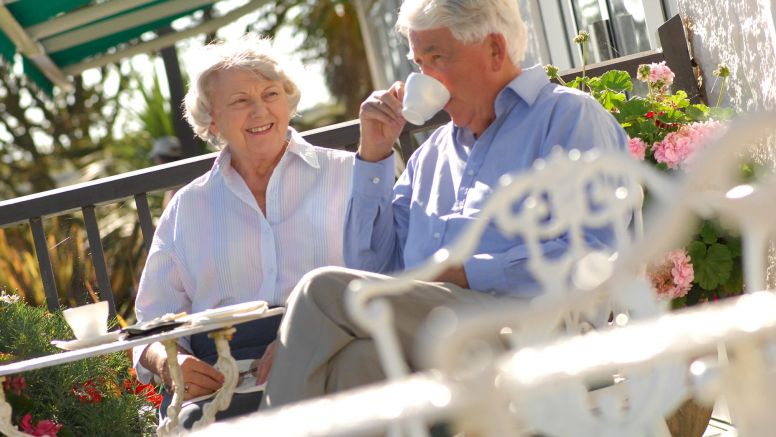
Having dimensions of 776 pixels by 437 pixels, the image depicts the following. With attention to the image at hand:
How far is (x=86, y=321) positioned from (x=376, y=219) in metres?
0.72

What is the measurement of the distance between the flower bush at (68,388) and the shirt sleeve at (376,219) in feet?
3.14

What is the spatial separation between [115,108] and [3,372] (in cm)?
1219

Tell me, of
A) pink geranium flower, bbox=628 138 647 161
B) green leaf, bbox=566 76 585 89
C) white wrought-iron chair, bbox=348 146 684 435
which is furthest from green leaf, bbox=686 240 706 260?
white wrought-iron chair, bbox=348 146 684 435

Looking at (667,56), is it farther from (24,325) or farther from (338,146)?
(24,325)

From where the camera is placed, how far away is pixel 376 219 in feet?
9.44

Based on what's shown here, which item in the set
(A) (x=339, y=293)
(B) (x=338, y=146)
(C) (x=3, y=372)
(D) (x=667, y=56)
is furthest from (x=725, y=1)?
(C) (x=3, y=372)

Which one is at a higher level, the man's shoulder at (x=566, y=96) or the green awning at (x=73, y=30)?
the green awning at (x=73, y=30)

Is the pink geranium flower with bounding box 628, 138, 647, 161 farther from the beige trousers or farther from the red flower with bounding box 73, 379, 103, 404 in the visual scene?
the red flower with bounding box 73, 379, 103, 404

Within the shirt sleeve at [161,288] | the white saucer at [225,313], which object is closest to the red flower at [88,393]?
the shirt sleeve at [161,288]

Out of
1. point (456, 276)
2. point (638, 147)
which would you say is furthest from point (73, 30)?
point (456, 276)

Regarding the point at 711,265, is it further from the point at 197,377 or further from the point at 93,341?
the point at 93,341

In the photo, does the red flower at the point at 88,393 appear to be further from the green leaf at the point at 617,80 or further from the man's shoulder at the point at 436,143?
the green leaf at the point at 617,80

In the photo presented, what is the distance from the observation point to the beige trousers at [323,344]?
212cm

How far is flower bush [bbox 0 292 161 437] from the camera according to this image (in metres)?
3.33
